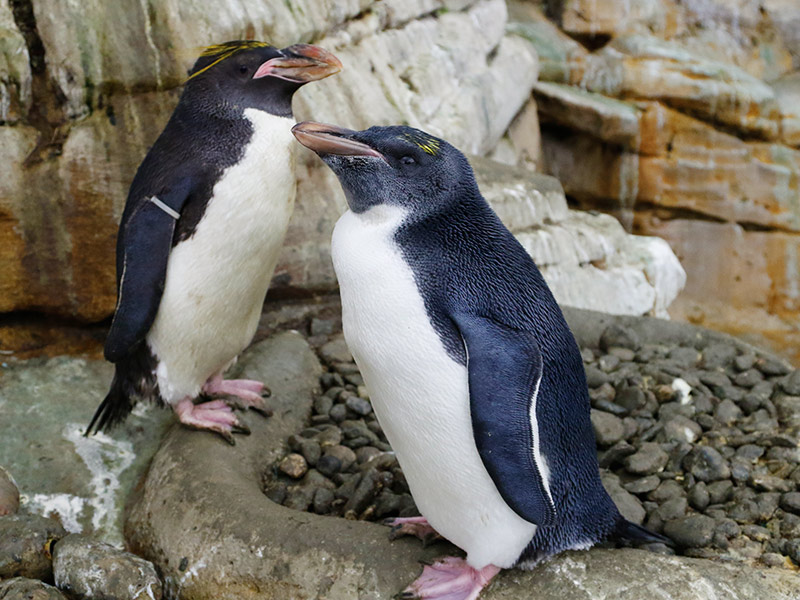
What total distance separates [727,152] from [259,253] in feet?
19.9

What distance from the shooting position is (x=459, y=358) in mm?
1972

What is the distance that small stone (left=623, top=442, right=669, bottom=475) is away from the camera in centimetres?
283

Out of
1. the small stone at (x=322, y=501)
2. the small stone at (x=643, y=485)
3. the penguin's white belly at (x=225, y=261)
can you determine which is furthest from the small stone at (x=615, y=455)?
the penguin's white belly at (x=225, y=261)

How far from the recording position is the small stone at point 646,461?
2834mm

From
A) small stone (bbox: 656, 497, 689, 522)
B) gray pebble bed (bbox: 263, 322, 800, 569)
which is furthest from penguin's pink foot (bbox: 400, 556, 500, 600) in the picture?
small stone (bbox: 656, 497, 689, 522)

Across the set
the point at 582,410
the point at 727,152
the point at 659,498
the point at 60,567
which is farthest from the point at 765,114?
the point at 60,567

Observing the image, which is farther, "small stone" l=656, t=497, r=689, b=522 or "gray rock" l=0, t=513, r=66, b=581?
"small stone" l=656, t=497, r=689, b=522

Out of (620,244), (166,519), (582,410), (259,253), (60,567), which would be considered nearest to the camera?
(582,410)

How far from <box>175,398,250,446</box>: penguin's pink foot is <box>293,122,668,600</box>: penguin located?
3.09 ft

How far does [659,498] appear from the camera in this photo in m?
2.72

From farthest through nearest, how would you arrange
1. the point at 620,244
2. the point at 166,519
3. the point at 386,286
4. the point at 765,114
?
the point at 765,114 → the point at 620,244 → the point at 166,519 → the point at 386,286

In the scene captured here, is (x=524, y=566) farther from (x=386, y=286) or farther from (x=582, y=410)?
(x=386, y=286)

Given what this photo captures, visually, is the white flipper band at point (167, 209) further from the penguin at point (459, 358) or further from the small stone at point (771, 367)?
the small stone at point (771, 367)

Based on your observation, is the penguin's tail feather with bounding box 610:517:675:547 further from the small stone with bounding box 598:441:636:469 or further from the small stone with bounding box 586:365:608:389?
the small stone with bounding box 586:365:608:389
